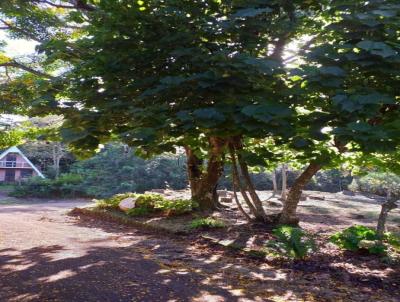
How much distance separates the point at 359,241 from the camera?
8.67 metres

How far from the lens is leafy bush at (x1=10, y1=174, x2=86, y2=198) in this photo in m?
31.5

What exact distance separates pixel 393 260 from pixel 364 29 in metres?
4.70

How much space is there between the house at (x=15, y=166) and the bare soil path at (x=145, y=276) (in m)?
34.7

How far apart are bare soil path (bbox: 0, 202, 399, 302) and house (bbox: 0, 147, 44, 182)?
34744 mm

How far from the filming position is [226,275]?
22.6 feet

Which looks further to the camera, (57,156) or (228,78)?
(57,156)

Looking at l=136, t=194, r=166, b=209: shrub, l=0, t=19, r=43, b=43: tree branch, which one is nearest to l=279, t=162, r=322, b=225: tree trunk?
l=136, t=194, r=166, b=209: shrub

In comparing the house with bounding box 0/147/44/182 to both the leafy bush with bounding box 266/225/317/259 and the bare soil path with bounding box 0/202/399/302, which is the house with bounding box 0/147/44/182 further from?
the leafy bush with bounding box 266/225/317/259

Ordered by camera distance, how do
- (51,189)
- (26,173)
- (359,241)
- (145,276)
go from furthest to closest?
(26,173), (51,189), (359,241), (145,276)

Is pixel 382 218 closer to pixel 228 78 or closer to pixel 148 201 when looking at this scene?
pixel 228 78

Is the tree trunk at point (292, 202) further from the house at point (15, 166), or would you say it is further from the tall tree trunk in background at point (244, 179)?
the house at point (15, 166)

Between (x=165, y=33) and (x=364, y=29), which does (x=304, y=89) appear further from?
(x=165, y=33)

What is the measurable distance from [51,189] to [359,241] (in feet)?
88.6

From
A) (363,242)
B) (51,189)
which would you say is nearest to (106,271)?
(363,242)
